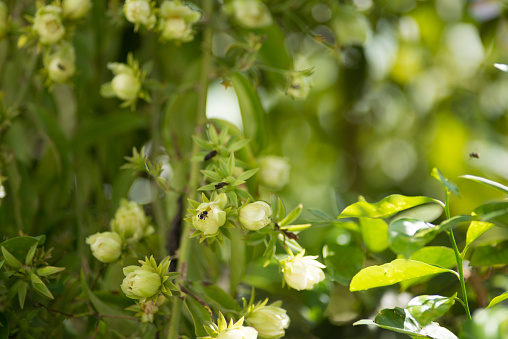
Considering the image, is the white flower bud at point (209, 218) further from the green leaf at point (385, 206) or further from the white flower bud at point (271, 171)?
the white flower bud at point (271, 171)

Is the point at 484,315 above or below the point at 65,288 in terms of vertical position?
above

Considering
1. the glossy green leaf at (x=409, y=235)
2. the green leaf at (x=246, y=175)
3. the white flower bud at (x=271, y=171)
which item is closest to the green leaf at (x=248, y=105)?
the white flower bud at (x=271, y=171)

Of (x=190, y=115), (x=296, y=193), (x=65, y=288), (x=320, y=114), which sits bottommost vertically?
(x=296, y=193)

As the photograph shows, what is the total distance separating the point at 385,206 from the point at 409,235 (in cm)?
6

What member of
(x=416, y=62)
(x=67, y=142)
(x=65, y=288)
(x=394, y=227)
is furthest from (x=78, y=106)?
(x=416, y=62)

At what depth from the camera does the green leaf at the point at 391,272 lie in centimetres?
42

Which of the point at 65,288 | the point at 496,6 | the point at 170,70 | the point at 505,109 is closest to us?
the point at 65,288

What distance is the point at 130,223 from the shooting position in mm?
534

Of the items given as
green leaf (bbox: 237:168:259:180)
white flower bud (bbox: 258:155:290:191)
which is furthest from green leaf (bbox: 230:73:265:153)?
green leaf (bbox: 237:168:259:180)

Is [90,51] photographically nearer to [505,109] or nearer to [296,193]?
[296,193]

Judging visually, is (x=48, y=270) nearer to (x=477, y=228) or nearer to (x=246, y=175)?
(x=246, y=175)

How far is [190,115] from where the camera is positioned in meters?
0.66

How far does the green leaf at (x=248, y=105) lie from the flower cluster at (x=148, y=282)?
25 cm

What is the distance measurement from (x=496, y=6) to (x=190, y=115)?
0.65 meters
